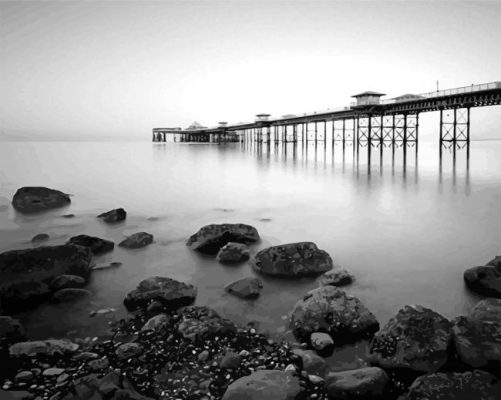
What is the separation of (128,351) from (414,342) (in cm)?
360

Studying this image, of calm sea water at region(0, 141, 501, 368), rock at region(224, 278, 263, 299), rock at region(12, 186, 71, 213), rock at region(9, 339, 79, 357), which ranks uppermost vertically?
rock at region(12, 186, 71, 213)

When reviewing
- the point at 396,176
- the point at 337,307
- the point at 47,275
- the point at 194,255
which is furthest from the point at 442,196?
the point at 47,275

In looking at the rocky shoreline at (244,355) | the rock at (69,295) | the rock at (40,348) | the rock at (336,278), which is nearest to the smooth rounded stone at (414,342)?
the rocky shoreline at (244,355)

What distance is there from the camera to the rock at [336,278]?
8359 mm

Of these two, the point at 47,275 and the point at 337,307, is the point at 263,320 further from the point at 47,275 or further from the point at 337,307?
the point at 47,275

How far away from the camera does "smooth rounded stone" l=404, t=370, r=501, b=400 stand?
4.26m

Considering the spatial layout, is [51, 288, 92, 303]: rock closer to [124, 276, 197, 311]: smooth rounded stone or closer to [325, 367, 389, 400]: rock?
[124, 276, 197, 311]: smooth rounded stone

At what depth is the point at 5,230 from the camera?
46.8 feet

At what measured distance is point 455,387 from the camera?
14.2 ft

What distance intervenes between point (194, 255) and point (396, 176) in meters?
25.0

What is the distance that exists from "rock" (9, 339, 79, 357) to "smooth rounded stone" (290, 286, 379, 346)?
309 centimetres

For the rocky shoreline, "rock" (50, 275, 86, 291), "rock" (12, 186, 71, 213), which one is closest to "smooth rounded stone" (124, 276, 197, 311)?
the rocky shoreline

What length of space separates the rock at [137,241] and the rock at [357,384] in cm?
780

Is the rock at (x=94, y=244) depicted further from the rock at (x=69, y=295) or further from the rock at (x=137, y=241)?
the rock at (x=69, y=295)
